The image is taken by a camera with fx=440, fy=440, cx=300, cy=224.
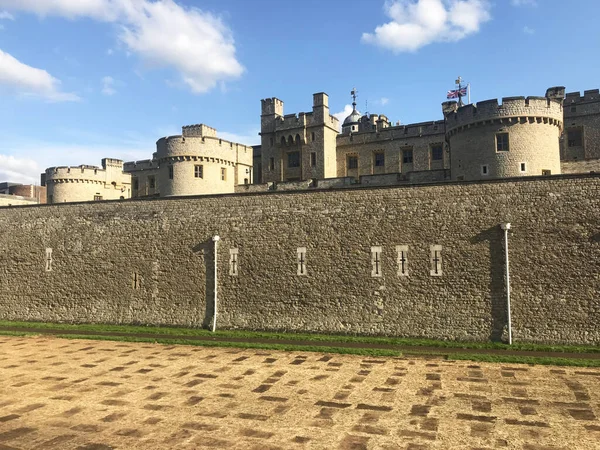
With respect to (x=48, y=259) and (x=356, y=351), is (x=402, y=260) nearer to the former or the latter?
(x=356, y=351)

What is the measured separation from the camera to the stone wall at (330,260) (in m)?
17.0

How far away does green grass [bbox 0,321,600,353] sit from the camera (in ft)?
53.4

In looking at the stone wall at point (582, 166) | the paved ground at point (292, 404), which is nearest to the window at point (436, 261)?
the paved ground at point (292, 404)

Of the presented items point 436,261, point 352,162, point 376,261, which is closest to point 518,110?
point 436,261

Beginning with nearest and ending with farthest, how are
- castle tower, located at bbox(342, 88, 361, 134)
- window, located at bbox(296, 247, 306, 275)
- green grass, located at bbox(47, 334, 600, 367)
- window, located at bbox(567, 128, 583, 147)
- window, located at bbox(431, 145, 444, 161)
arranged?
green grass, located at bbox(47, 334, 600, 367), window, located at bbox(296, 247, 306, 275), window, located at bbox(567, 128, 583, 147), window, located at bbox(431, 145, 444, 161), castle tower, located at bbox(342, 88, 361, 134)

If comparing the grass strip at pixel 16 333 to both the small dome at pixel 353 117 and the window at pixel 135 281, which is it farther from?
the small dome at pixel 353 117

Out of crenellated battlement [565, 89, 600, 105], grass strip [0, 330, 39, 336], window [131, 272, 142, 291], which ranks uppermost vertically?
crenellated battlement [565, 89, 600, 105]

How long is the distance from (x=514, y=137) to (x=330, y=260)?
Result: 49.0 ft

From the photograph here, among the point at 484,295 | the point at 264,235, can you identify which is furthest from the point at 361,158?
the point at 484,295

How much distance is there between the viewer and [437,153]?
36094 mm

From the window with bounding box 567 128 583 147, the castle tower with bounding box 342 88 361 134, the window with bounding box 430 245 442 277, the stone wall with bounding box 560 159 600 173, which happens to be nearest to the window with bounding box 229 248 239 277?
the window with bounding box 430 245 442 277

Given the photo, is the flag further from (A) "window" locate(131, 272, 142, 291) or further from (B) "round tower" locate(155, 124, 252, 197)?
(A) "window" locate(131, 272, 142, 291)

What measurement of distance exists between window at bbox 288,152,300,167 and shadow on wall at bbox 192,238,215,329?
705 inches

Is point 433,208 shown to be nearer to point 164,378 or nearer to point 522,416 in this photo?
point 522,416
